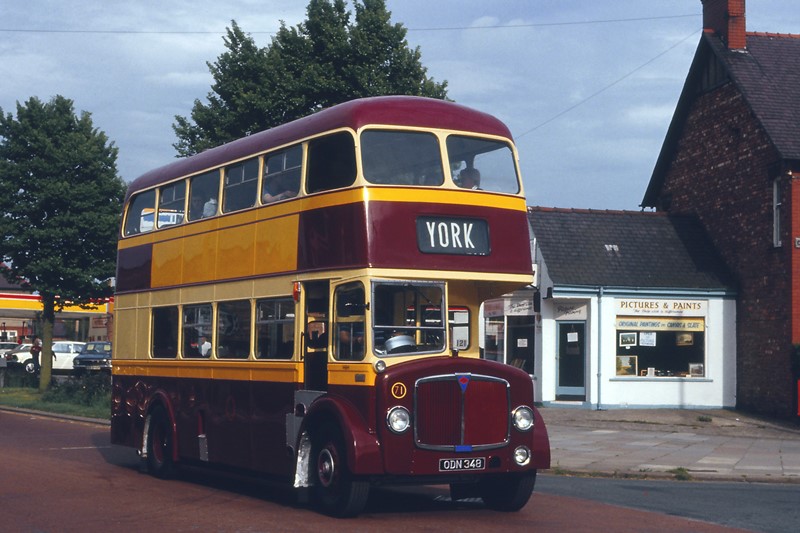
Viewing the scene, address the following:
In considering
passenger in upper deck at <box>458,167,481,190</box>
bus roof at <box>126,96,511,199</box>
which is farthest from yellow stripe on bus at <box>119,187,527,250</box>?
bus roof at <box>126,96,511,199</box>

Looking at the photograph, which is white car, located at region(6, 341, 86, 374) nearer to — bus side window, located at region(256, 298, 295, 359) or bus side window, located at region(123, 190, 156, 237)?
bus side window, located at region(123, 190, 156, 237)

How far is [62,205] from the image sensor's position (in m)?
37.5

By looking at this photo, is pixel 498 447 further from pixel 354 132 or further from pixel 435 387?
pixel 354 132

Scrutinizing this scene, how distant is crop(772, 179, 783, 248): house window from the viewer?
2848cm

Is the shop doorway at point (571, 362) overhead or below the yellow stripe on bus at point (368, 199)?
below

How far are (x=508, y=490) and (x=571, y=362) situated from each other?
61.9 feet

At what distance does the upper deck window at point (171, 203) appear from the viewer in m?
16.2

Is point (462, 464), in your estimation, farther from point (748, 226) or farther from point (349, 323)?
point (748, 226)

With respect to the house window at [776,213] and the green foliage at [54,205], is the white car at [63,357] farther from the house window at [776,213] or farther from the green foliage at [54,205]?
the house window at [776,213]

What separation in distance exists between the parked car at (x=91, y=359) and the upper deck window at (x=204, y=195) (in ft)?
118

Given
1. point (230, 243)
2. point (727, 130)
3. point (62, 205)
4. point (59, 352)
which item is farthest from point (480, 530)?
point (59, 352)

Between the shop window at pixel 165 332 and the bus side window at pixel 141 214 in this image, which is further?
the bus side window at pixel 141 214

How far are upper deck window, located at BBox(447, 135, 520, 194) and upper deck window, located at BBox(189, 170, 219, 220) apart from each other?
3.97 m

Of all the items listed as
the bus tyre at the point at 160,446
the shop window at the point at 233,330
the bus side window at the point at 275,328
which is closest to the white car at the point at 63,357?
the bus tyre at the point at 160,446
